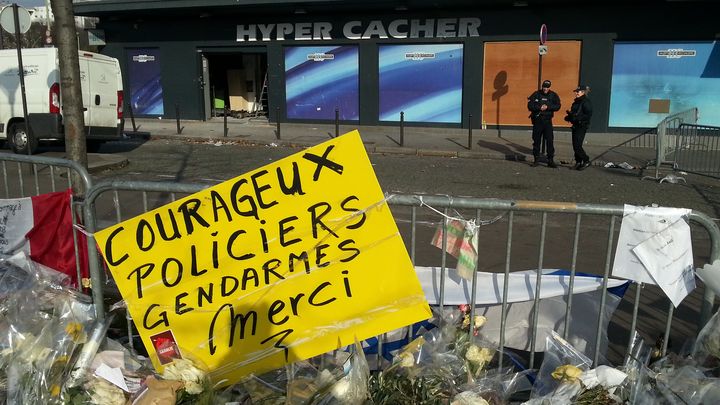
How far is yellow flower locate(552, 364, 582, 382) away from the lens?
2.64 m

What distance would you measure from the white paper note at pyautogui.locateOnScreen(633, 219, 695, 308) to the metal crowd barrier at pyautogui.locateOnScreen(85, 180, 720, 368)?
11 centimetres

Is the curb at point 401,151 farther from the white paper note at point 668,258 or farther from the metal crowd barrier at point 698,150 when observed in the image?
the white paper note at point 668,258

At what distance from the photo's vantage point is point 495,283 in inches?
135

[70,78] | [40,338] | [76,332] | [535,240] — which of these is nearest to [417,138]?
[535,240]

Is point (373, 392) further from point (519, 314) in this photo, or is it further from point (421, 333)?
point (519, 314)

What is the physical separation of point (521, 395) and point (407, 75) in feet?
55.4

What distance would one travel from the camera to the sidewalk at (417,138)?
48.7 ft

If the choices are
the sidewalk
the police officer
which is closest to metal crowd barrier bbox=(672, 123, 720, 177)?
the sidewalk

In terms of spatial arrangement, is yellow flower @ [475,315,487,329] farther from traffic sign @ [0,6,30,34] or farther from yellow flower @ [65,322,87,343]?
traffic sign @ [0,6,30,34]

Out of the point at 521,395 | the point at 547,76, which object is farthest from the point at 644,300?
the point at 547,76

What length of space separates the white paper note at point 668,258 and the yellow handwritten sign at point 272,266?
104 cm

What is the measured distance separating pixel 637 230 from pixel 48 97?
13068 millimetres

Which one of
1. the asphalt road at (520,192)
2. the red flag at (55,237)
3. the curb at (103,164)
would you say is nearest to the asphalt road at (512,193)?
the asphalt road at (520,192)

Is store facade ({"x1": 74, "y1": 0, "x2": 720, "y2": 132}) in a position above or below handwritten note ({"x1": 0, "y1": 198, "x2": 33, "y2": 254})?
above
